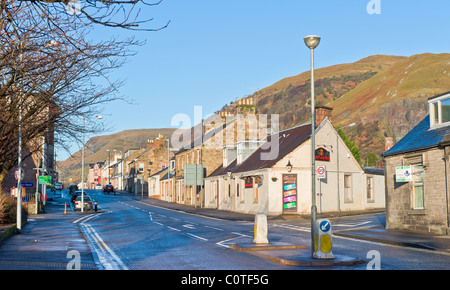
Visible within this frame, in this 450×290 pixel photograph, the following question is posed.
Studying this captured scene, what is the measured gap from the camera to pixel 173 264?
40.5ft

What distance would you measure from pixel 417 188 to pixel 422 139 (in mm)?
2435

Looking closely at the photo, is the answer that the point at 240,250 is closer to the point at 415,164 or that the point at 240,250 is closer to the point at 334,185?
the point at 415,164

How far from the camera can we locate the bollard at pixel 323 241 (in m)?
12.9

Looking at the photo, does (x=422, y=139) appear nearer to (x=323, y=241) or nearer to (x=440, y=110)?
(x=440, y=110)

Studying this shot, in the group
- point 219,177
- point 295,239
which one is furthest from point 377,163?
point 295,239

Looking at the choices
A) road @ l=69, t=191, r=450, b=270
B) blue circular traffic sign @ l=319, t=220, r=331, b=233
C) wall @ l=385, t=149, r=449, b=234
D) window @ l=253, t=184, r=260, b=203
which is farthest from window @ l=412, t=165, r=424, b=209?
window @ l=253, t=184, r=260, b=203

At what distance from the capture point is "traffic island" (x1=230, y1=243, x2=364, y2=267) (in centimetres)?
1236

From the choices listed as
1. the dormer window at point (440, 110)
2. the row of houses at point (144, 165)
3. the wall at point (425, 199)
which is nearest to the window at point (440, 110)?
the dormer window at point (440, 110)

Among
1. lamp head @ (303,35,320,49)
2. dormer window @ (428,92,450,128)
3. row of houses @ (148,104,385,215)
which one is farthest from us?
row of houses @ (148,104,385,215)

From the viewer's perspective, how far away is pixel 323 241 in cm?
1308

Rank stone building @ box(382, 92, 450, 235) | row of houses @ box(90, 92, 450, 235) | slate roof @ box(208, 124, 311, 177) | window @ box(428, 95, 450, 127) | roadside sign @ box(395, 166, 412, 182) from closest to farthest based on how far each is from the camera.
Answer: stone building @ box(382, 92, 450, 235) → row of houses @ box(90, 92, 450, 235) → window @ box(428, 95, 450, 127) → roadside sign @ box(395, 166, 412, 182) → slate roof @ box(208, 124, 311, 177)

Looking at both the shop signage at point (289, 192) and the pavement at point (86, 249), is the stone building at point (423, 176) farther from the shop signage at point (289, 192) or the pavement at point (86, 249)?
the shop signage at point (289, 192)

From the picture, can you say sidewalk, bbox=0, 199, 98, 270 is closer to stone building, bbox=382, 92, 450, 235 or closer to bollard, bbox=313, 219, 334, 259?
bollard, bbox=313, 219, 334, 259

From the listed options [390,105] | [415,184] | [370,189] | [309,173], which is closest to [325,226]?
[415,184]
